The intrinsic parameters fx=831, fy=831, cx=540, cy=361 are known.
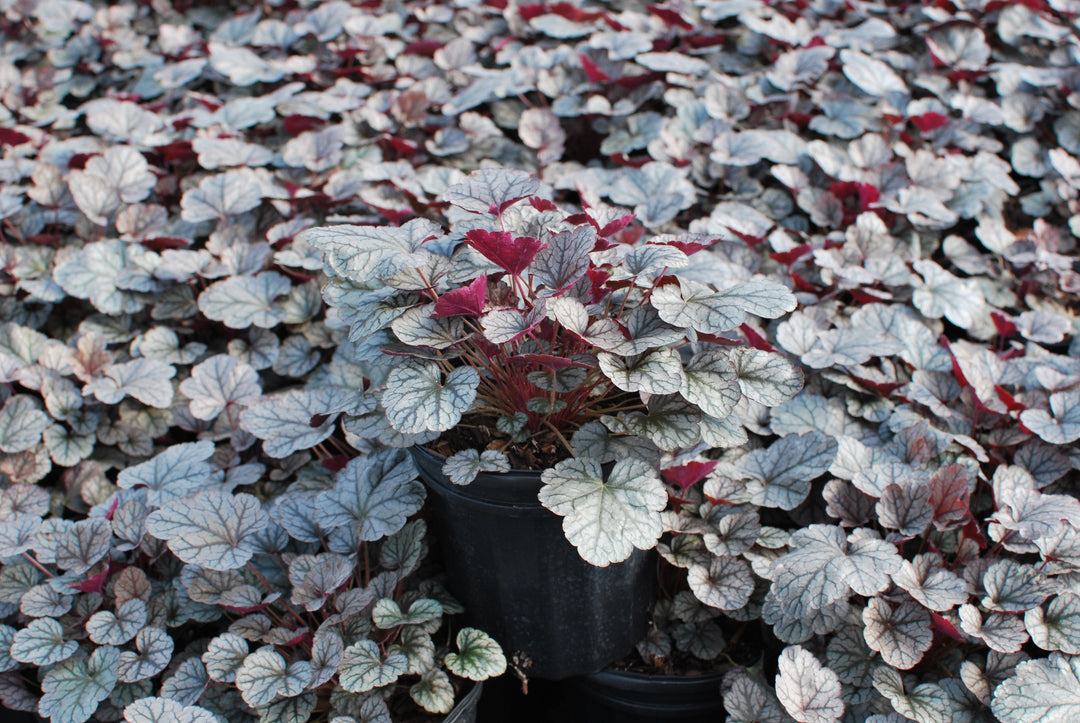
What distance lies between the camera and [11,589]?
5.48ft

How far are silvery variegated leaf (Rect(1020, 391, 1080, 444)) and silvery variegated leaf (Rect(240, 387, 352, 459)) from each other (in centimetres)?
138

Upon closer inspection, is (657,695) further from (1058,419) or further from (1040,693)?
(1058,419)

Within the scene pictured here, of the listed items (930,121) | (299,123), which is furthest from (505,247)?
(930,121)

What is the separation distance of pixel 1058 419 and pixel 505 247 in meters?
1.25

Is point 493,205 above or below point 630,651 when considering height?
above

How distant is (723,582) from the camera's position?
1.57 metres

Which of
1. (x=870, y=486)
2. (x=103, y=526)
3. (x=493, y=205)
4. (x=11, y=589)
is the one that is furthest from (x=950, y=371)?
(x=11, y=589)

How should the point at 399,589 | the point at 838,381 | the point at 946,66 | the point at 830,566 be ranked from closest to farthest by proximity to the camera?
the point at 830,566, the point at 399,589, the point at 838,381, the point at 946,66

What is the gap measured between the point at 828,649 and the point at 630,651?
0.40m

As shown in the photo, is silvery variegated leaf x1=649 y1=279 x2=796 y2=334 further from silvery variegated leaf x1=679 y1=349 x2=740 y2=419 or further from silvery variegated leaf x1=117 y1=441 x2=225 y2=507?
silvery variegated leaf x1=117 y1=441 x2=225 y2=507

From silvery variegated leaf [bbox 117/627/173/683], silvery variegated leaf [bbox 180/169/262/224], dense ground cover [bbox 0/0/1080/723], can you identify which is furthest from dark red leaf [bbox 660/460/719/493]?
silvery variegated leaf [bbox 180/169/262/224]

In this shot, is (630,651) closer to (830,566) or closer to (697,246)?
(830,566)

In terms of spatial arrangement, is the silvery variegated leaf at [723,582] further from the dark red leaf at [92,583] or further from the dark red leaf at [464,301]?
the dark red leaf at [92,583]

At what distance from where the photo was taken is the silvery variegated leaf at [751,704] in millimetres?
1444
